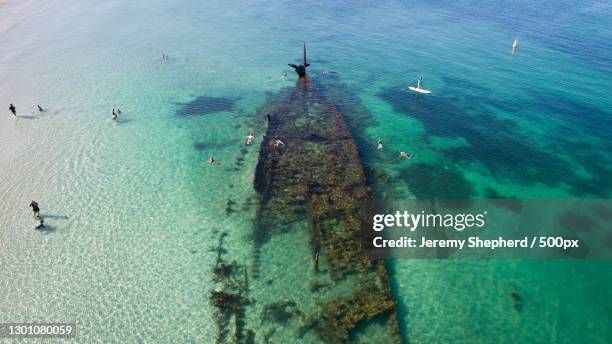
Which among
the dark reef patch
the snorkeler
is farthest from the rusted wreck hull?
the snorkeler

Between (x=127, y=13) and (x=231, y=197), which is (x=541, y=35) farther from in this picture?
(x=127, y=13)

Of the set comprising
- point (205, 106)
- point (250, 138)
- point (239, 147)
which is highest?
point (205, 106)

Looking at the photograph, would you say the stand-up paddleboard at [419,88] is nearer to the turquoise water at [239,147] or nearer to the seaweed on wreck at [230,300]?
the turquoise water at [239,147]

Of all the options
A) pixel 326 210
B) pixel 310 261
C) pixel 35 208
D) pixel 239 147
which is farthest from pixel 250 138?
pixel 35 208

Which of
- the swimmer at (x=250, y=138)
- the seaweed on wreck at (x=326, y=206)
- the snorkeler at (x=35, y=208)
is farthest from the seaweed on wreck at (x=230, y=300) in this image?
the snorkeler at (x=35, y=208)

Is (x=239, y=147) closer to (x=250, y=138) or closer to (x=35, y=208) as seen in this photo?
(x=250, y=138)

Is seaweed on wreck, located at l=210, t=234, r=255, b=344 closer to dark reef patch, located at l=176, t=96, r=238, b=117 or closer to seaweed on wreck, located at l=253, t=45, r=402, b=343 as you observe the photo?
seaweed on wreck, located at l=253, t=45, r=402, b=343
